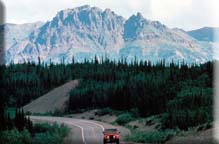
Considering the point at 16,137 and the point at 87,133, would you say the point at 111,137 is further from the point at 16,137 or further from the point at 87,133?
A: the point at 87,133

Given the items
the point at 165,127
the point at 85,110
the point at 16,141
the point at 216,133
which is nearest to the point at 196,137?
the point at 216,133

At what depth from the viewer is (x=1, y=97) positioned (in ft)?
34.9

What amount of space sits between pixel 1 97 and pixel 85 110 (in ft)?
Answer: 567

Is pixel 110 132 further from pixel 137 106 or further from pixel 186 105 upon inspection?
pixel 137 106

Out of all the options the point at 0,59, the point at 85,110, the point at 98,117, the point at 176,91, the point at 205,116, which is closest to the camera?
the point at 0,59

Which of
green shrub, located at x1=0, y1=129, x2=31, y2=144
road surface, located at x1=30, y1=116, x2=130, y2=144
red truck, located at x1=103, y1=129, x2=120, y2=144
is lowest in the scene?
road surface, located at x1=30, y1=116, x2=130, y2=144

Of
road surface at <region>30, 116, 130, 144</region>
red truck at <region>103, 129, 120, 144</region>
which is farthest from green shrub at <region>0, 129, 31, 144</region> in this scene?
road surface at <region>30, 116, 130, 144</region>

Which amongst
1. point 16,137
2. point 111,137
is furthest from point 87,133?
point 16,137

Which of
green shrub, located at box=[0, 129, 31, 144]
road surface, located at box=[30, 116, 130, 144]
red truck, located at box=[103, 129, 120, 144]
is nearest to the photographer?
green shrub, located at box=[0, 129, 31, 144]

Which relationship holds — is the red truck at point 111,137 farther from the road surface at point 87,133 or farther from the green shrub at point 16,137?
the green shrub at point 16,137

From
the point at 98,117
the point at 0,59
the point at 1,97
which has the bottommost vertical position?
the point at 98,117

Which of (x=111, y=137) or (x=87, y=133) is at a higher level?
(x=111, y=137)

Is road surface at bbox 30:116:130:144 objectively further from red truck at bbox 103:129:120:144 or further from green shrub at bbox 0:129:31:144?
green shrub at bbox 0:129:31:144

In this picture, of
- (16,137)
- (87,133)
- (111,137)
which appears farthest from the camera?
(87,133)
